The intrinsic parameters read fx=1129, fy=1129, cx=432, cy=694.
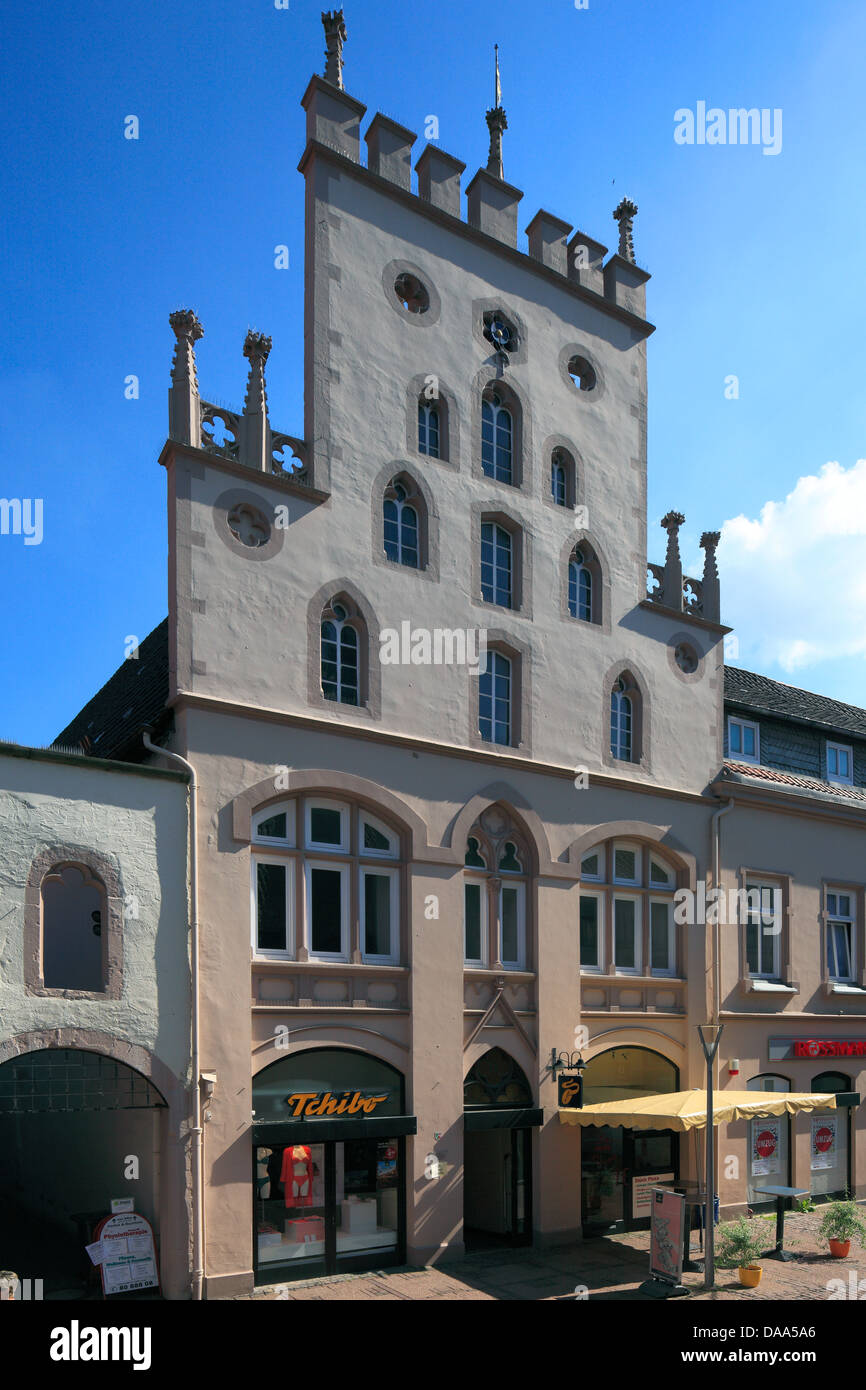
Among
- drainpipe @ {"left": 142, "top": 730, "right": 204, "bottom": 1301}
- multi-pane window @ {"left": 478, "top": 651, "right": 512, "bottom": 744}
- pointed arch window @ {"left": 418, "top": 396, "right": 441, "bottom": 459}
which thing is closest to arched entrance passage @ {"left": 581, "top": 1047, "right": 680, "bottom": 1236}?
multi-pane window @ {"left": 478, "top": 651, "right": 512, "bottom": 744}

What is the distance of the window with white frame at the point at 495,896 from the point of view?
63.6 ft

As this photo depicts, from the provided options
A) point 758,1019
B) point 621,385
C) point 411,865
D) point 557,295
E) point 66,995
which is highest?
point 557,295

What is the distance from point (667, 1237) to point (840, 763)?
15.2 metres

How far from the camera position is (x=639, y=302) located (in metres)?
24.7

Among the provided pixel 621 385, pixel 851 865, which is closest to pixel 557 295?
pixel 621 385

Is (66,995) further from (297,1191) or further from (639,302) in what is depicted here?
(639,302)

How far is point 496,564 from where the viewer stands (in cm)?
2095

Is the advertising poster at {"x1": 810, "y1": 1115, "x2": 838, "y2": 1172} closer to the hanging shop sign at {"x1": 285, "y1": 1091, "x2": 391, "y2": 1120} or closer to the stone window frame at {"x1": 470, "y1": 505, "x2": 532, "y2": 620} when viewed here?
the hanging shop sign at {"x1": 285, "y1": 1091, "x2": 391, "y2": 1120}

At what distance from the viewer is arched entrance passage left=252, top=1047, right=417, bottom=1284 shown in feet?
52.9

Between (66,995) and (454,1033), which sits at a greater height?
(66,995)

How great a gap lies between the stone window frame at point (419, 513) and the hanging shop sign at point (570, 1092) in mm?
8941

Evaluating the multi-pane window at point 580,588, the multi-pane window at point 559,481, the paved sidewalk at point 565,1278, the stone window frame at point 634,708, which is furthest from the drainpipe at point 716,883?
the multi-pane window at point 559,481

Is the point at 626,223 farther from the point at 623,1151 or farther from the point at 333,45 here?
the point at 623,1151
